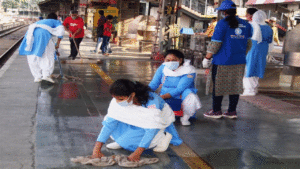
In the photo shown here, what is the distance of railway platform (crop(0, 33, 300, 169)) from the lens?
4.00m

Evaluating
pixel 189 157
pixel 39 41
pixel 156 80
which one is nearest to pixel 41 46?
pixel 39 41

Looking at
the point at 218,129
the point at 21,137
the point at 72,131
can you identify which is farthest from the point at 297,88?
the point at 21,137

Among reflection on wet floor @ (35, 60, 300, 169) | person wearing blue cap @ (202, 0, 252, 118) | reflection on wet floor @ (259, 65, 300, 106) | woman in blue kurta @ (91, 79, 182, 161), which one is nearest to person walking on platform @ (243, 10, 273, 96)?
reflection on wet floor @ (35, 60, 300, 169)

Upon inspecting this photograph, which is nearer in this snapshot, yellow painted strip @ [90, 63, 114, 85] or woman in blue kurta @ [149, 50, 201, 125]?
woman in blue kurta @ [149, 50, 201, 125]

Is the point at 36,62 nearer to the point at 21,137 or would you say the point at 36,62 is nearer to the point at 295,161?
the point at 21,137

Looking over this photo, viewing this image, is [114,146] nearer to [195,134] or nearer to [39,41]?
[195,134]

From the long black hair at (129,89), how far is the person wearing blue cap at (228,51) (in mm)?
2092

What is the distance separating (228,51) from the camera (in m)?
5.66

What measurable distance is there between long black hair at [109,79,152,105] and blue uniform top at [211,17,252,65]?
2.12 metres

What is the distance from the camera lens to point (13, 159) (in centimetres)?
376

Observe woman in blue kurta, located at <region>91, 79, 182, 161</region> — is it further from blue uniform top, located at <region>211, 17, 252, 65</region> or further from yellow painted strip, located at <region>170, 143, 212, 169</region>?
blue uniform top, located at <region>211, 17, 252, 65</region>

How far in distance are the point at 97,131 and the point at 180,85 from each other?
1.22 metres

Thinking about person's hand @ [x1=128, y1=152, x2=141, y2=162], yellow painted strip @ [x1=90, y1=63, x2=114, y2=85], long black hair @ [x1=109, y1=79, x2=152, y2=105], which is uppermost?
long black hair @ [x1=109, y1=79, x2=152, y2=105]

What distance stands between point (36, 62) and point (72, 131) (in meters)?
3.94
